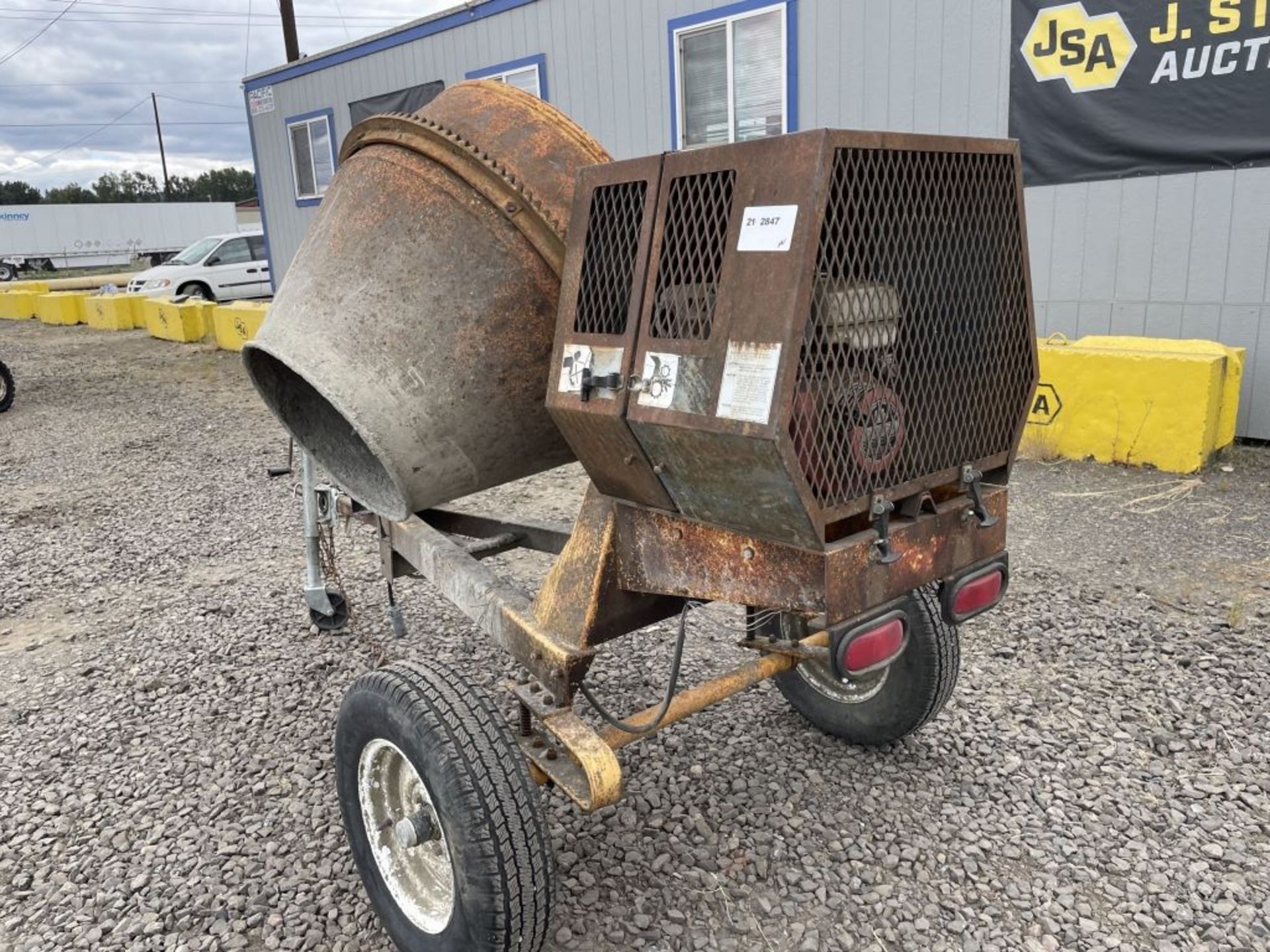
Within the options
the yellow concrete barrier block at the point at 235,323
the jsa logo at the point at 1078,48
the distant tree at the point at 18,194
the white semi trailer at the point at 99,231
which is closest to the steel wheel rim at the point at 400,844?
the jsa logo at the point at 1078,48

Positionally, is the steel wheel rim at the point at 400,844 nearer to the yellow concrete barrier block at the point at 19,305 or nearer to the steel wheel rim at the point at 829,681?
the steel wheel rim at the point at 829,681

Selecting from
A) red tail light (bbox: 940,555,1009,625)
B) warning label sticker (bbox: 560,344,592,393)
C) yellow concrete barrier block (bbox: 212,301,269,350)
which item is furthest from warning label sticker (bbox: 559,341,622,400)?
yellow concrete barrier block (bbox: 212,301,269,350)

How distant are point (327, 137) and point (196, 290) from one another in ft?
22.5

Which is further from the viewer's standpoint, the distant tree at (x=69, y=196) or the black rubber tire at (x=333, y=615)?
the distant tree at (x=69, y=196)

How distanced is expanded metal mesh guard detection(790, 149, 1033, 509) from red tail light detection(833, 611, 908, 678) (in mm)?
275

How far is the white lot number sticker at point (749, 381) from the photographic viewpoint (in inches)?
64.3

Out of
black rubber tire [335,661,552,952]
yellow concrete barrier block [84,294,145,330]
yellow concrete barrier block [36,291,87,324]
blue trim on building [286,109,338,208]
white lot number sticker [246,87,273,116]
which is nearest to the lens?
black rubber tire [335,661,552,952]

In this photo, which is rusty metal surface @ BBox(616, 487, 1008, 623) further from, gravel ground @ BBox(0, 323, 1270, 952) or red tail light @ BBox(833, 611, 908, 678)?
gravel ground @ BBox(0, 323, 1270, 952)

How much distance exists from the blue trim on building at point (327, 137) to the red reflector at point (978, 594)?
1185cm

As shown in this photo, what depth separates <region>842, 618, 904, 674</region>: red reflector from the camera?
1.90 meters

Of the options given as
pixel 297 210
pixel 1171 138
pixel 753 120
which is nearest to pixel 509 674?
pixel 1171 138

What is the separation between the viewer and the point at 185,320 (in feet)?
48.9

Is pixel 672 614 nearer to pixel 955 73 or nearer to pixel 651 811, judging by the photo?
pixel 651 811

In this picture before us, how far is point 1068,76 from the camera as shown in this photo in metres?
6.28
